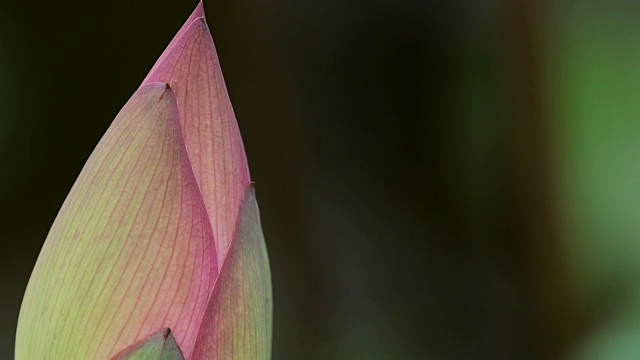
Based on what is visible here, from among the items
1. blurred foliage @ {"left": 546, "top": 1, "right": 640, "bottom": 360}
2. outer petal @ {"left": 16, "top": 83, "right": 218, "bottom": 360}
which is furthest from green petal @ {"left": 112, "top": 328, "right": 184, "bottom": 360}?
blurred foliage @ {"left": 546, "top": 1, "right": 640, "bottom": 360}

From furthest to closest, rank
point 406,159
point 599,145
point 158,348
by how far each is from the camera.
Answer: point 406,159, point 599,145, point 158,348

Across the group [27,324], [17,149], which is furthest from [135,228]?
[17,149]

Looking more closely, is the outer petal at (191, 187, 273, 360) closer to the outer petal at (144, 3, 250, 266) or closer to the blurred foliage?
the outer petal at (144, 3, 250, 266)

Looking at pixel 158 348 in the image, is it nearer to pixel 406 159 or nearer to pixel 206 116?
pixel 206 116

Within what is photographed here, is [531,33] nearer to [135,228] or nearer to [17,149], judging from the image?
[17,149]

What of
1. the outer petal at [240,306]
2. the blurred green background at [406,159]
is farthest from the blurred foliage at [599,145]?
the outer petal at [240,306]

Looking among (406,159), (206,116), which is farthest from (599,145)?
(206,116)
